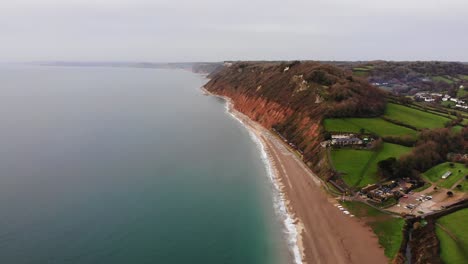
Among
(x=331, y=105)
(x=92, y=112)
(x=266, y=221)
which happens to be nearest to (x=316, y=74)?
(x=331, y=105)

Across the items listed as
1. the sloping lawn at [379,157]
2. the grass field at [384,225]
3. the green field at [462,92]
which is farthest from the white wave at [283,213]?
the green field at [462,92]

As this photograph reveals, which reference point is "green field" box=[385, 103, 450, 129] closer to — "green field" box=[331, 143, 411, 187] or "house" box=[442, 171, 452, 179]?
"green field" box=[331, 143, 411, 187]

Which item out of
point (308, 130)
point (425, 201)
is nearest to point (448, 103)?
point (308, 130)

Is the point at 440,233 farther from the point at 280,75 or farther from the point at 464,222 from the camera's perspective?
the point at 280,75

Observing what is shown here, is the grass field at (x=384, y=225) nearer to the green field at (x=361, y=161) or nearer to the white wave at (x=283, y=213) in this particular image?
the green field at (x=361, y=161)

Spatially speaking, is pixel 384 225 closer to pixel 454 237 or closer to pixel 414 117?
pixel 454 237

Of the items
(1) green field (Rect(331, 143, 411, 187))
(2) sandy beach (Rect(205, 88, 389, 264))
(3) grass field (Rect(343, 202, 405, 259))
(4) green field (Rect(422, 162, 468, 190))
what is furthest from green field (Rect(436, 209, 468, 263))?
(1) green field (Rect(331, 143, 411, 187))

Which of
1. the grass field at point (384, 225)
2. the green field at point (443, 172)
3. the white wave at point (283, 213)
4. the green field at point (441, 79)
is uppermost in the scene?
the green field at point (441, 79)
